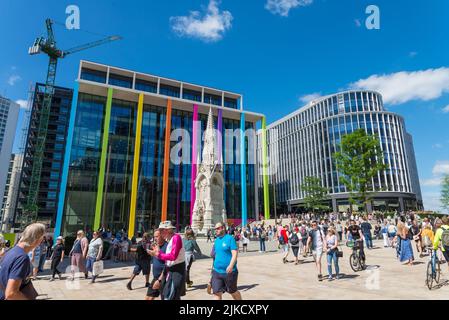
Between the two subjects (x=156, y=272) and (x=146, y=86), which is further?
(x=146, y=86)

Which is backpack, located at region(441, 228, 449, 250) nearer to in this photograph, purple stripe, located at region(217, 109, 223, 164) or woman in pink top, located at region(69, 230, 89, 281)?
woman in pink top, located at region(69, 230, 89, 281)

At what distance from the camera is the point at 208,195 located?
27.2 m

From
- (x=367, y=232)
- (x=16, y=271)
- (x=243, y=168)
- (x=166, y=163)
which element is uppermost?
(x=243, y=168)

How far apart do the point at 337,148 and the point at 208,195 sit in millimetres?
55363

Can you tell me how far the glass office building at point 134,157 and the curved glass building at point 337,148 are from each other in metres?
23.5

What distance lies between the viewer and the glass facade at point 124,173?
3928 cm

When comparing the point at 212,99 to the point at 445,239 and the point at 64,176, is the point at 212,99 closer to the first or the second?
the point at 64,176

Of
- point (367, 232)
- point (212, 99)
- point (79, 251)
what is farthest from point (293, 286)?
point (212, 99)

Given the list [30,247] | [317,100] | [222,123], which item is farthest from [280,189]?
[30,247]

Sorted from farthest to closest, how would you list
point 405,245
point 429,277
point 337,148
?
point 337,148 < point 405,245 < point 429,277

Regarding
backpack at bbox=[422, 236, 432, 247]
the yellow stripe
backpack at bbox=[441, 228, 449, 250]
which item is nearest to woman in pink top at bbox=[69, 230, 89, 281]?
backpack at bbox=[441, 228, 449, 250]

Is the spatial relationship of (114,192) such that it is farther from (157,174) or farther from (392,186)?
(392,186)

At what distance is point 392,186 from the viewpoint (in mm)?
65125
